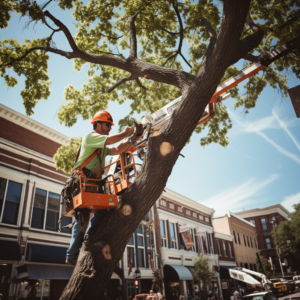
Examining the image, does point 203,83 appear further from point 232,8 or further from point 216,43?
point 232,8

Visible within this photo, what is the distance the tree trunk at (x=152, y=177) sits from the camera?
2.86 metres

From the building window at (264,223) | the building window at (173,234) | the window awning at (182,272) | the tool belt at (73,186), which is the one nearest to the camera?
the tool belt at (73,186)

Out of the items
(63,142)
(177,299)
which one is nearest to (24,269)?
(63,142)

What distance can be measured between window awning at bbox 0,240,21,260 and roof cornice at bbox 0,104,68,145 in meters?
6.28

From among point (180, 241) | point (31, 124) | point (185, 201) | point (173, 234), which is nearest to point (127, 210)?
point (31, 124)

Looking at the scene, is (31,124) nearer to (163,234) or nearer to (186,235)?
(163,234)

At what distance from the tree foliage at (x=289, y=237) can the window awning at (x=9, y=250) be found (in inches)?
1743

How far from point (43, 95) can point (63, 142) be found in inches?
365

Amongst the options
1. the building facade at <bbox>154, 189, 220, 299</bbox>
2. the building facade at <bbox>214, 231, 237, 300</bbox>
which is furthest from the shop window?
the building facade at <bbox>214, 231, 237, 300</bbox>

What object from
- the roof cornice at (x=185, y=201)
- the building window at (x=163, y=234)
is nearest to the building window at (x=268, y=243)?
the roof cornice at (x=185, y=201)

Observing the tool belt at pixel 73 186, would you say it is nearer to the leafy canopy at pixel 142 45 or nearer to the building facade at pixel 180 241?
the leafy canopy at pixel 142 45

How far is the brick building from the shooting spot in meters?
52.5

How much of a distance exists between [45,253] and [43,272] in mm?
851

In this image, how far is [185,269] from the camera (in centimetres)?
2227
